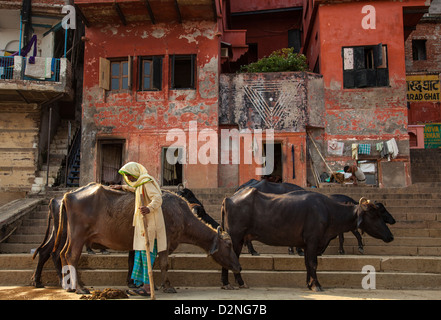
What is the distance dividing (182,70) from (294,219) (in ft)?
53.7

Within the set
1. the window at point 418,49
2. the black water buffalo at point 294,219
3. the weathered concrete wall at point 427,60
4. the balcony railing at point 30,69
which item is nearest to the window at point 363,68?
the weathered concrete wall at point 427,60

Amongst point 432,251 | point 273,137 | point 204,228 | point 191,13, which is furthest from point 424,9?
point 204,228

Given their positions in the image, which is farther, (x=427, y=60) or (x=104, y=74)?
(x=427, y=60)

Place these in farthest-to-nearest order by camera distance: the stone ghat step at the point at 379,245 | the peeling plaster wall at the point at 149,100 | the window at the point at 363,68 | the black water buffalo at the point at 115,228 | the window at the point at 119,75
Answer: the window at the point at 119,75
the window at the point at 363,68
the peeling plaster wall at the point at 149,100
the stone ghat step at the point at 379,245
the black water buffalo at the point at 115,228

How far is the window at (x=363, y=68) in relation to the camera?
19.2 meters

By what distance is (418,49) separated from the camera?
30.1 metres

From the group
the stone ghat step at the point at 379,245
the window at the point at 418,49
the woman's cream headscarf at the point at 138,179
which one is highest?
the window at the point at 418,49

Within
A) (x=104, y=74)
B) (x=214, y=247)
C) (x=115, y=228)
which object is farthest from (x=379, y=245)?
(x=104, y=74)

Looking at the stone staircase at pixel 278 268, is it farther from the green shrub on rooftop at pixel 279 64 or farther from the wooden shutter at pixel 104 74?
the green shrub on rooftop at pixel 279 64

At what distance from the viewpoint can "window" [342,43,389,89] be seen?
63.0 ft

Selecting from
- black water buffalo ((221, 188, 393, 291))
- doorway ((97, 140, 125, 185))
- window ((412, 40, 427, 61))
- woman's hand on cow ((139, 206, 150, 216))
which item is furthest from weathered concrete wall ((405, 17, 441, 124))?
woman's hand on cow ((139, 206, 150, 216))

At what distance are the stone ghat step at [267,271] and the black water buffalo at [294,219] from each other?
1.81ft

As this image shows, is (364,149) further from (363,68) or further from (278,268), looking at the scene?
(278,268)

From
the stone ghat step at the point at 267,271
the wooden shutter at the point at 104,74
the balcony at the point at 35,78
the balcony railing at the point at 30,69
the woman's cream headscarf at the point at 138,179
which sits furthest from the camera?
the wooden shutter at the point at 104,74
